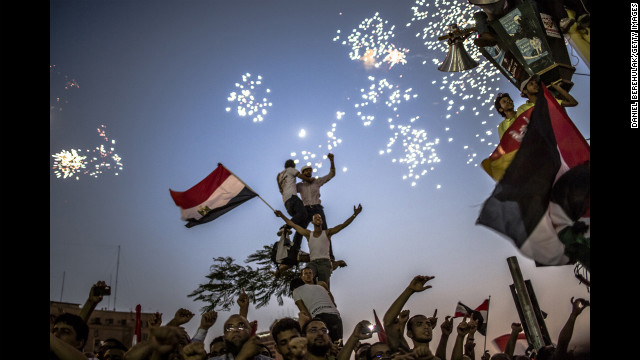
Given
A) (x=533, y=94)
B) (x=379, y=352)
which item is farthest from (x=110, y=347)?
(x=533, y=94)

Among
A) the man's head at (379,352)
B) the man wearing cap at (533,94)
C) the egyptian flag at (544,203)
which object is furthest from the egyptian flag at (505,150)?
the man's head at (379,352)

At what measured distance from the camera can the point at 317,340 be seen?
3.80 meters

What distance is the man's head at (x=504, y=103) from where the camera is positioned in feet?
21.3

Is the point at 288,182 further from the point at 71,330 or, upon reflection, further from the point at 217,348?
the point at 71,330

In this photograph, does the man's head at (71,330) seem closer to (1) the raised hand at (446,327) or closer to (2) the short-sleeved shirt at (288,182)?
(1) the raised hand at (446,327)

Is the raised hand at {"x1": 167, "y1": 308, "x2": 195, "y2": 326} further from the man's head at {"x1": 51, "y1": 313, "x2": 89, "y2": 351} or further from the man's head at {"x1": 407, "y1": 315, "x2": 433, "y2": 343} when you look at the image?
the man's head at {"x1": 407, "y1": 315, "x2": 433, "y2": 343}

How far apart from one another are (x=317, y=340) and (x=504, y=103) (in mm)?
4515

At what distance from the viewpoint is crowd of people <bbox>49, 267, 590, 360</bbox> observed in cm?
321

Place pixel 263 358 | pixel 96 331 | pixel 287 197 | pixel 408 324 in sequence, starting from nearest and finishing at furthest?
pixel 263 358, pixel 408 324, pixel 287 197, pixel 96 331
